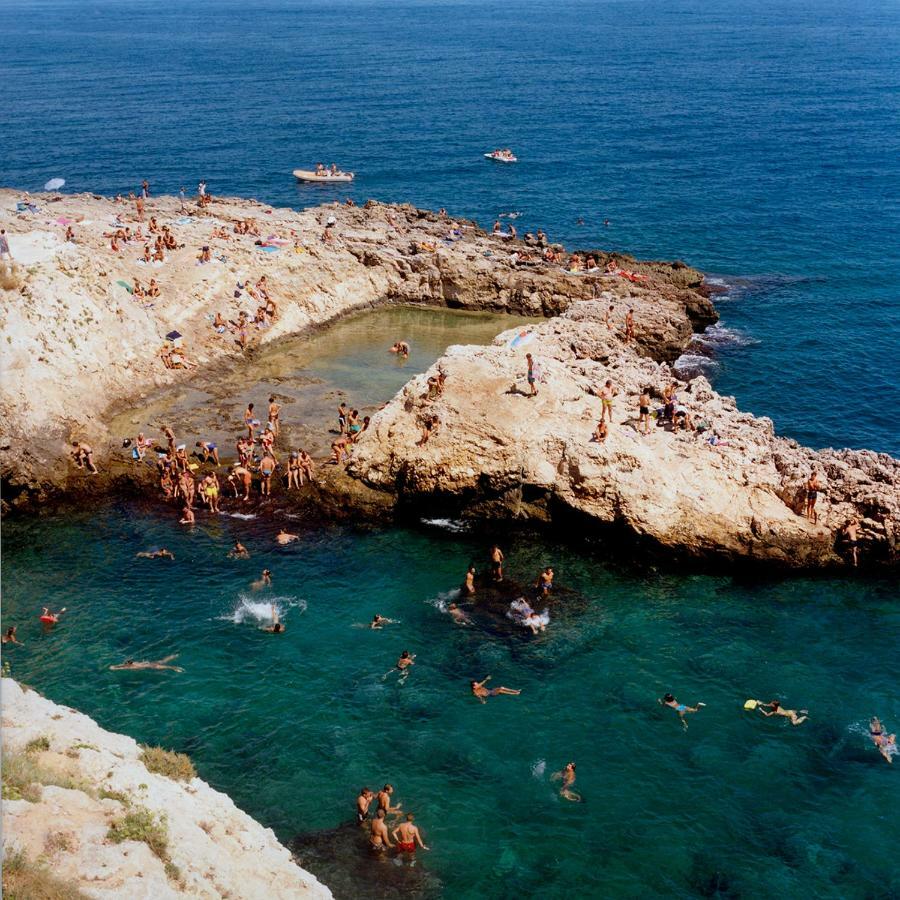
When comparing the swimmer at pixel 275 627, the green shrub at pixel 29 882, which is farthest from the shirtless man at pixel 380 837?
the swimmer at pixel 275 627

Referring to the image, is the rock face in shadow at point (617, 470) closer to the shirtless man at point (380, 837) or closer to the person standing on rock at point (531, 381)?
the person standing on rock at point (531, 381)

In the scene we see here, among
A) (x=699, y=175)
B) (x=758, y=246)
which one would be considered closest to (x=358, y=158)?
(x=699, y=175)

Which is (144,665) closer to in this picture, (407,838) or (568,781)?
(407,838)

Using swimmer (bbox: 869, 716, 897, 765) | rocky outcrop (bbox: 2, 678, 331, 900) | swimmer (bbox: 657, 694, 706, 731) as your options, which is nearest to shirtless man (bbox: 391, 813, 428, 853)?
rocky outcrop (bbox: 2, 678, 331, 900)

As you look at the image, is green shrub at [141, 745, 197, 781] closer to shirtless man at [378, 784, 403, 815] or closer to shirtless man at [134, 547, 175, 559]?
shirtless man at [378, 784, 403, 815]

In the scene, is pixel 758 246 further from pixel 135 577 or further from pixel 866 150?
pixel 135 577

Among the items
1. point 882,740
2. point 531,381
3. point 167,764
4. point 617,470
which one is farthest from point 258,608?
point 882,740
